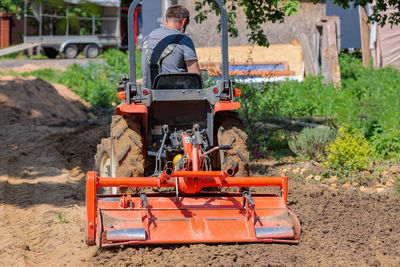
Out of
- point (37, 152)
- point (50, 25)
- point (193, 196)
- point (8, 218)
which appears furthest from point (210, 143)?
point (50, 25)

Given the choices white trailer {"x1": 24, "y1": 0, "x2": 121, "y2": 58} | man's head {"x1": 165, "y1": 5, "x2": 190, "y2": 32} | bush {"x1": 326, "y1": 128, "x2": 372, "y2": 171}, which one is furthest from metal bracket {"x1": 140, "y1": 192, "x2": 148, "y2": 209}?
white trailer {"x1": 24, "y1": 0, "x2": 121, "y2": 58}

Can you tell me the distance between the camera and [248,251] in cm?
508

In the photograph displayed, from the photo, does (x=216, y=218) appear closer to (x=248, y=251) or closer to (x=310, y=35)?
(x=248, y=251)

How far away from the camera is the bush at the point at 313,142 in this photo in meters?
8.93

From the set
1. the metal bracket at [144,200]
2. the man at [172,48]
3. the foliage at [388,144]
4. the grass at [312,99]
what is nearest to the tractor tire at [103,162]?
the grass at [312,99]

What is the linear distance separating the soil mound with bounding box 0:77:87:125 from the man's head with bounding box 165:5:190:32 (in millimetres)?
7655

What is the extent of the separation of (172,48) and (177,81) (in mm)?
392

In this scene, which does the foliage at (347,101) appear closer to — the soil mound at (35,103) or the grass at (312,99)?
the grass at (312,99)

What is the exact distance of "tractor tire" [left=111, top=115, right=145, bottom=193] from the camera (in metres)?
5.62

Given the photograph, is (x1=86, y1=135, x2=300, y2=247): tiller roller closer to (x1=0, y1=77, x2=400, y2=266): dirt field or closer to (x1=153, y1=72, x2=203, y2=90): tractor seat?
(x1=0, y1=77, x2=400, y2=266): dirt field

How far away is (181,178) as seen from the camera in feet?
17.6

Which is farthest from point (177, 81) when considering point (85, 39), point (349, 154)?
point (85, 39)

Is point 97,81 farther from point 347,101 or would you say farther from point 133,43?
point 133,43

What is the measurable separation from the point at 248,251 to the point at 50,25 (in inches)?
719
